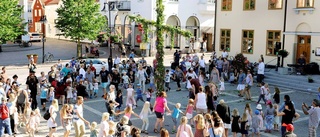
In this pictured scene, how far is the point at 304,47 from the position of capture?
1047 inches

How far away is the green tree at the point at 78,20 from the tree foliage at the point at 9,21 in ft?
16.1

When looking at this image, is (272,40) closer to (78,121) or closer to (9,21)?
(78,121)

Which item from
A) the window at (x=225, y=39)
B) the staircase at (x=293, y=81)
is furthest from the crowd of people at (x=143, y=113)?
the window at (x=225, y=39)

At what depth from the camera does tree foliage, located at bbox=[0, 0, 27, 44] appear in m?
38.8

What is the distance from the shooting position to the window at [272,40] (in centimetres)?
2819

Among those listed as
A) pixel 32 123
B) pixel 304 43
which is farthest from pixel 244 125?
pixel 304 43

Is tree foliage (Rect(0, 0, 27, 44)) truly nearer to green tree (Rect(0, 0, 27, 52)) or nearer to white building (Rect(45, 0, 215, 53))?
green tree (Rect(0, 0, 27, 52))

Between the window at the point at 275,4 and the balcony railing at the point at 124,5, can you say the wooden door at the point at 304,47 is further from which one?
the balcony railing at the point at 124,5

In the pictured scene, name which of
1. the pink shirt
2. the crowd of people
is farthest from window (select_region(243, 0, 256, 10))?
the pink shirt

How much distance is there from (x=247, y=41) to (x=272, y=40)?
7.91 feet

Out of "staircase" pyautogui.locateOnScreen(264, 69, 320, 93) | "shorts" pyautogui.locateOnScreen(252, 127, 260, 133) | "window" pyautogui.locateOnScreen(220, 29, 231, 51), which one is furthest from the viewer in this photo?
"window" pyautogui.locateOnScreen(220, 29, 231, 51)

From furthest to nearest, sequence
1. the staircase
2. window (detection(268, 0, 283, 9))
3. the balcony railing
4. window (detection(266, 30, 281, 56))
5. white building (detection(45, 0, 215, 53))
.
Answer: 1. the balcony railing
2. white building (detection(45, 0, 215, 53))
3. window (detection(266, 30, 281, 56))
4. window (detection(268, 0, 283, 9))
5. the staircase

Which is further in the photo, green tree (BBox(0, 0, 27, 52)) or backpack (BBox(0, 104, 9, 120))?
green tree (BBox(0, 0, 27, 52))

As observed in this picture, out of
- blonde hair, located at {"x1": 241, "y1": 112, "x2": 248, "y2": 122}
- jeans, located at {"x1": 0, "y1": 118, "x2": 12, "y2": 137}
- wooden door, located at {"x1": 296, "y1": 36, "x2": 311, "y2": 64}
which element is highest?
wooden door, located at {"x1": 296, "y1": 36, "x2": 311, "y2": 64}
